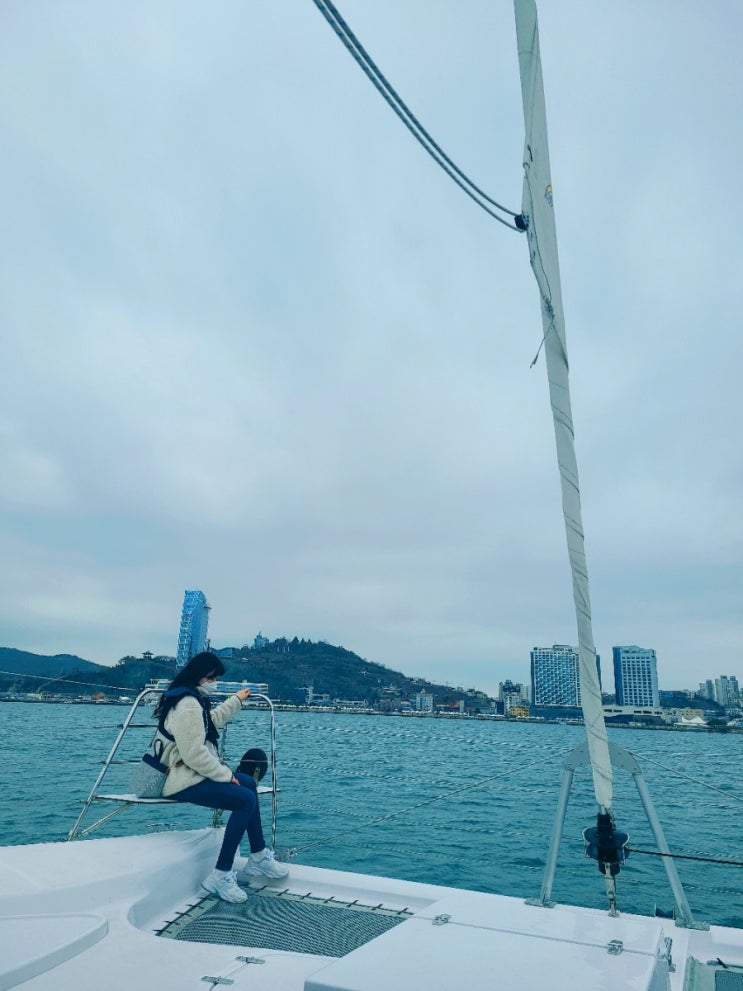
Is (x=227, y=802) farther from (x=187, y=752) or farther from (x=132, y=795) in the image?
(x=132, y=795)

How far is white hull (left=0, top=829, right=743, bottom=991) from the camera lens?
1.81 meters

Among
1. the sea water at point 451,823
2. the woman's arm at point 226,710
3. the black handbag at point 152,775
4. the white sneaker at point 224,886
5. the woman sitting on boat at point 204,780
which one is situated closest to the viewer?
the white sneaker at point 224,886

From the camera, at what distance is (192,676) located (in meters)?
4.22

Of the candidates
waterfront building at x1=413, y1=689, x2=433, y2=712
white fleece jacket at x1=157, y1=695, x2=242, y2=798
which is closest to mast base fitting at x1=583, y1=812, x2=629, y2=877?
white fleece jacket at x1=157, y1=695, x2=242, y2=798

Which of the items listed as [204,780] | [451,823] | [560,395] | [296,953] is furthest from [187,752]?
[451,823]

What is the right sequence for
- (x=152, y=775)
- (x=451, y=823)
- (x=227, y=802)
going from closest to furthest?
(x=227, y=802) → (x=152, y=775) → (x=451, y=823)

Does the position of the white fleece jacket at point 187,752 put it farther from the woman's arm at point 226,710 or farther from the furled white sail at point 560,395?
the furled white sail at point 560,395

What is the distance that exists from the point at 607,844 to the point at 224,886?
2.13 meters

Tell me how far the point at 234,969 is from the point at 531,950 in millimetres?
1455

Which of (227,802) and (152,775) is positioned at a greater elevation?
(152,775)

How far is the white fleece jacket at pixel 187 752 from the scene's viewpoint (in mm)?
3971

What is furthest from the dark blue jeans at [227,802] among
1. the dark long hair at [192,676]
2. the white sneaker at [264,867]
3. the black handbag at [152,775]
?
the dark long hair at [192,676]

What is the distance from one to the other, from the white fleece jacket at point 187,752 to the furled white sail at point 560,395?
215cm

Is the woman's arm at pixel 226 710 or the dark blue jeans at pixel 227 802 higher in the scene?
the woman's arm at pixel 226 710
